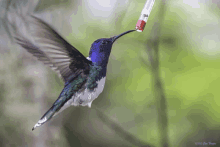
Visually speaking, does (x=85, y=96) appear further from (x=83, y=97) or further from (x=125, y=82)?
(x=125, y=82)

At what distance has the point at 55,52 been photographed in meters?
0.53

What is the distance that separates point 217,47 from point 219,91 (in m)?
0.20

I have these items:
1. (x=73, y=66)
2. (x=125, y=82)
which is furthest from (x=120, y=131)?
(x=73, y=66)

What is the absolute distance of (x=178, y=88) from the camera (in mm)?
730

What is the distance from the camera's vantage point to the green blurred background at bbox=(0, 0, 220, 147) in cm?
72

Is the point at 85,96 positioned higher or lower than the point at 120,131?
higher

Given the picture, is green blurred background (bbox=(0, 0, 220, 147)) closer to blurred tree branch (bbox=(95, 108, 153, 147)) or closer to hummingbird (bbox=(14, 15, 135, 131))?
blurred tree branch (bbox=(95, 108, 153, 147))

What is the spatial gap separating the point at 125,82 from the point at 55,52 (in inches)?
14.3

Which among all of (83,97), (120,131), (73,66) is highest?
(73,66)

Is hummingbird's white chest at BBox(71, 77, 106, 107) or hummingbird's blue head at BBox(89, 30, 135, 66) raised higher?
hummingbird's blue head at BBox(89, 30, 135, 66)

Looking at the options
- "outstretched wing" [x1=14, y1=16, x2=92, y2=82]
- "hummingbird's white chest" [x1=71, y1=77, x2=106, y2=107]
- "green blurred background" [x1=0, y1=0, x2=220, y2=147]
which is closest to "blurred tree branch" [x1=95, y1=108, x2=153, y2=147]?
"green blurred background" [x1=0, y1=0, x2=220, y2=147]

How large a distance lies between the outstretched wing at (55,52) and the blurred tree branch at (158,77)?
12.9 inches

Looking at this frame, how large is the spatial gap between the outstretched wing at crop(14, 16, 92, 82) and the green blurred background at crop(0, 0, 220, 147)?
175 mm

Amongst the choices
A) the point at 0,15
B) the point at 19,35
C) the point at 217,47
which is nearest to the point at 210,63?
the point at 217,47
